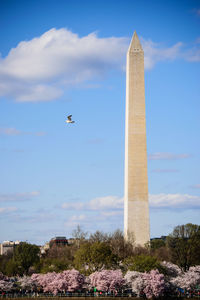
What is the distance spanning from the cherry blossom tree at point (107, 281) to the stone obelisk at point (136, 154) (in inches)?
629

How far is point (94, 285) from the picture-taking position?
7325 cm

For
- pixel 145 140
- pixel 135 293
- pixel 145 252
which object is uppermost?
pixel 145 140

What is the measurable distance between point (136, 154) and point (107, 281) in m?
23.9

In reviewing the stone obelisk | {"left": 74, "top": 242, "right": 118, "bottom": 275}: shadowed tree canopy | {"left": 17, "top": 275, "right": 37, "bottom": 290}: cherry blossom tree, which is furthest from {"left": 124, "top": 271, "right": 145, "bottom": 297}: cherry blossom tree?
the stone obelisk

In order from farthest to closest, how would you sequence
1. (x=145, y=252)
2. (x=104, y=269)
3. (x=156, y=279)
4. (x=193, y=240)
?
(x=193, y=240), (x=145, y=252), (x=104, y=269), (x=156, y=279)

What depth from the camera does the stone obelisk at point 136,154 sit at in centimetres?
8825

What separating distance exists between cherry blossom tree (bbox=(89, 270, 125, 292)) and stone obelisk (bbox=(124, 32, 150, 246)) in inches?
629

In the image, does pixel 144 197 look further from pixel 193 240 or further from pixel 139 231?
pixel 193 240

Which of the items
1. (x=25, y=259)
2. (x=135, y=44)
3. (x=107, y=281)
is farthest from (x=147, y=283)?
(x=25, y=259)

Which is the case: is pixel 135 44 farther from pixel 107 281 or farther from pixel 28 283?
pixel 28 283

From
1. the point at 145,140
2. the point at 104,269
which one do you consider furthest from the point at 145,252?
the point at 145,140

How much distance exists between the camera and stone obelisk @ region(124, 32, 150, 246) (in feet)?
290

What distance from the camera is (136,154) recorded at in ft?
294

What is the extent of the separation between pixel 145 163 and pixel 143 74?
1330 cm
